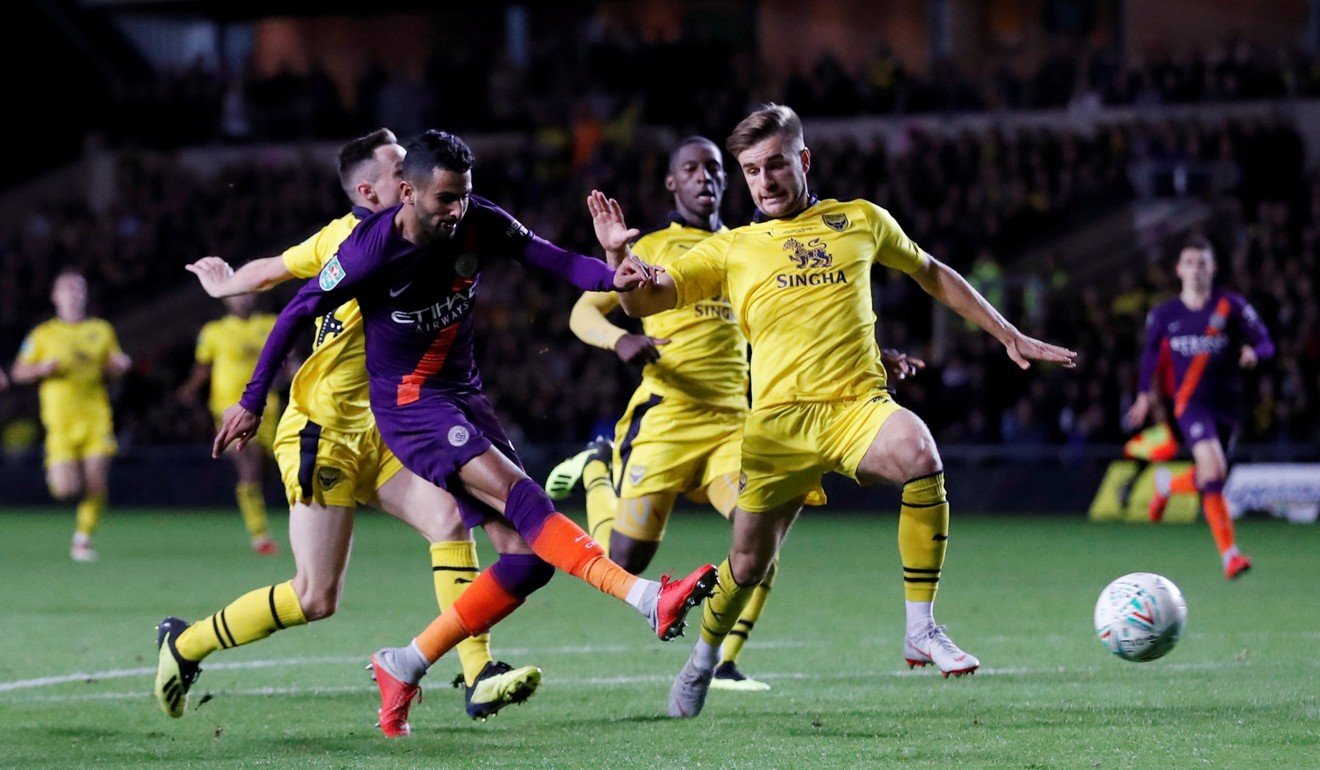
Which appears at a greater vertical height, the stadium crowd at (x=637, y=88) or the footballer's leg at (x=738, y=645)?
the stadium crowd at (x=637, y=88)

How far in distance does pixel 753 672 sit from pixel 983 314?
2421 mm

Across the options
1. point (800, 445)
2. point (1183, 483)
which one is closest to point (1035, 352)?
point (800, 445)

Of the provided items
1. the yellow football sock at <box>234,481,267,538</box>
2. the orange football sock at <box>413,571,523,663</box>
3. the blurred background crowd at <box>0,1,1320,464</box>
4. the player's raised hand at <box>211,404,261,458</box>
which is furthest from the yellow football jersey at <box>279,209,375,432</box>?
the blurred background crowd at <box>0,1,1320,464</box>

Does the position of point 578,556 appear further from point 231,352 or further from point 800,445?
point 231,352

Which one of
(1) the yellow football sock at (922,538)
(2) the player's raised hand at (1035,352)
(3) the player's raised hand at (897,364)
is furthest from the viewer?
(3) the player's raised hand at (897,364)

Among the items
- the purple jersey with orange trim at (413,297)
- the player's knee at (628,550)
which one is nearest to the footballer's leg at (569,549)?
the purple jersey with orange trim at (413,297)

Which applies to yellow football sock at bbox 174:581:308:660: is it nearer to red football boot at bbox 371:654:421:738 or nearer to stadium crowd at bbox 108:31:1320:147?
red football boot at bbox 371:654:421:738

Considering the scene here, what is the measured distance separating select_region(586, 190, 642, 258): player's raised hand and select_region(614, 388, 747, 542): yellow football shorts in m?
1.90

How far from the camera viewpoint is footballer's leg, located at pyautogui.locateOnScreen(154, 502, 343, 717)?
6914mm

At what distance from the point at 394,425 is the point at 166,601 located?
19.7ft

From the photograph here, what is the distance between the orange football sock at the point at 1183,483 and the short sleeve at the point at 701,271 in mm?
12804

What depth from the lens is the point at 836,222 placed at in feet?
22.4

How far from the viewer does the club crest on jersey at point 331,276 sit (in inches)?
254

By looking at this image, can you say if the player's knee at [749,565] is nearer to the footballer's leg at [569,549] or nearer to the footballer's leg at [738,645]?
the footballer's leg at [569,549]
